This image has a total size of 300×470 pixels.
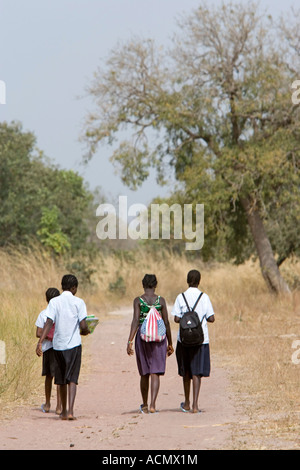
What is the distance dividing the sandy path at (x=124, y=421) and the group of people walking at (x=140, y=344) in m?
0.32

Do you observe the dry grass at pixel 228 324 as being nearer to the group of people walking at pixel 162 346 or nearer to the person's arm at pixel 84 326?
the group of people walking at pixel 162 346

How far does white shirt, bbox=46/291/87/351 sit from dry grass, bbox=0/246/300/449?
1.32 m

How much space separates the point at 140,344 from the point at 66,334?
884 mm

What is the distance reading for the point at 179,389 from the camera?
11453 mm

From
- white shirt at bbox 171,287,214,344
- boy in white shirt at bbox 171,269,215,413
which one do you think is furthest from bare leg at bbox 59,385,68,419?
white shirt at bbox 171,287,214,344

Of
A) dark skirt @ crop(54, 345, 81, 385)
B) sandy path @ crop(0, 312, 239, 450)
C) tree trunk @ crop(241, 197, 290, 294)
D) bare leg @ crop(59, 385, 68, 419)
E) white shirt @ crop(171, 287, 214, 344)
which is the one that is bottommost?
sandy path @ crop(0, 312, 239, 450)

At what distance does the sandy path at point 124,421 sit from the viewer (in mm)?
7000

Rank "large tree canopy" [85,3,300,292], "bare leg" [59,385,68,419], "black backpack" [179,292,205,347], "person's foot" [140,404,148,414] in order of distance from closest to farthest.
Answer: "bare leg" [59,385,68,419], "black backpack" [179,292,205,347], "person's foot" [140,404,148,414], "large tree canopy" [85,3,300,292]

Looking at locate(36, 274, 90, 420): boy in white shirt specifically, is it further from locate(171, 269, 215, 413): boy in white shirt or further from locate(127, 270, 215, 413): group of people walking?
locate(171, 269, 215, 413): boy in white shirt

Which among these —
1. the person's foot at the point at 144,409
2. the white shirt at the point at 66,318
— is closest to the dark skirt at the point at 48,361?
the white shirt at the point at 66,318

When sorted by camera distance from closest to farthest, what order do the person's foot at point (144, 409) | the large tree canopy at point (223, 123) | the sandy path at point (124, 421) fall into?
the sandy path at point (124, 421) → the person's foot at point (144, 409) → the large tree canopy at point (223, 123)

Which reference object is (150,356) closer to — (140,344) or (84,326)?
(140,344)

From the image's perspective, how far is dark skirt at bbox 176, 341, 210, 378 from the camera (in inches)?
356
